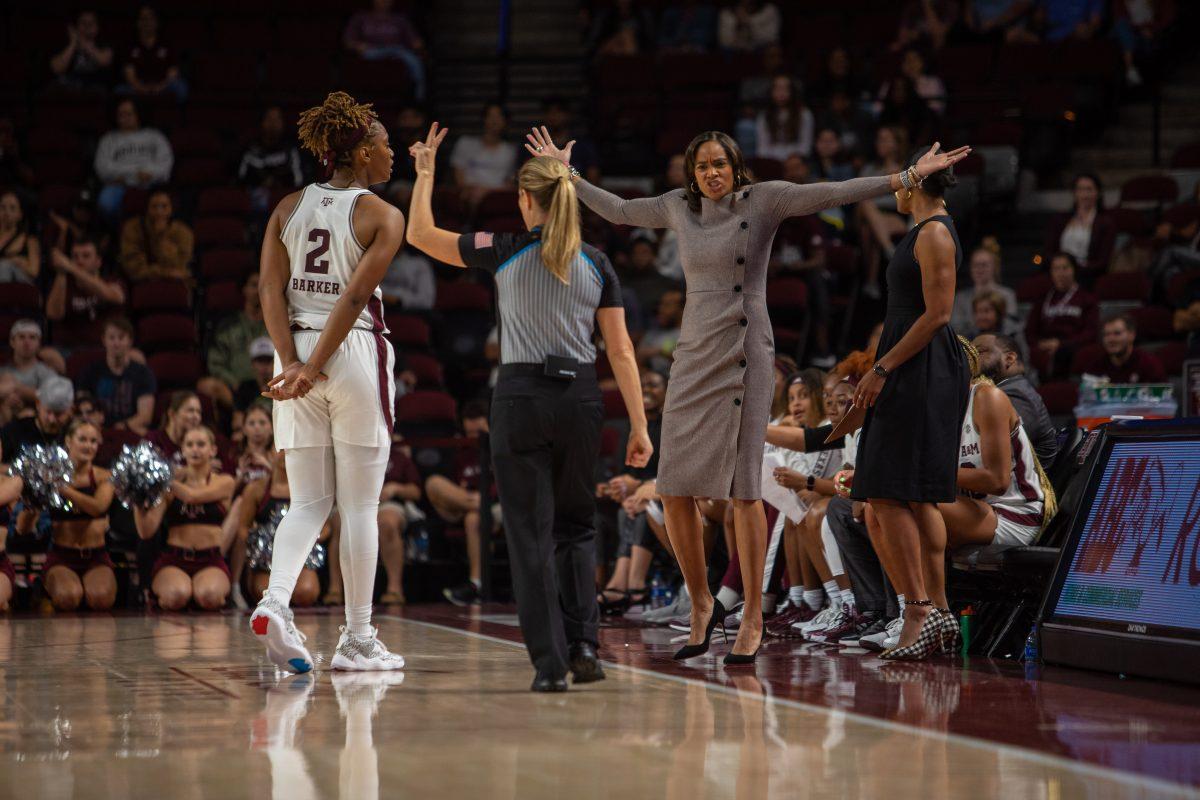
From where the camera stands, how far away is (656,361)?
9.54 meters

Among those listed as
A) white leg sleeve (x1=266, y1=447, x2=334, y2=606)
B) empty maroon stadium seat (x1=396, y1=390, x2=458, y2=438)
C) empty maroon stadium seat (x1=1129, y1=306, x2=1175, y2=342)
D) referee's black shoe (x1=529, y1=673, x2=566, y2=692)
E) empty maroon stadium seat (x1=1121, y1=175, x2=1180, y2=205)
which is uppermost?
empty maroon stadium seat (x1=1121, y1=175, x2=1180, y2=205)

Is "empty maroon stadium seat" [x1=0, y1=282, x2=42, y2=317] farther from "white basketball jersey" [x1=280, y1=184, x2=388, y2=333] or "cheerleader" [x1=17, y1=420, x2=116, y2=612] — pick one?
"white basketball jersey" [x1=280, y1=184, x2=388, y2=333]

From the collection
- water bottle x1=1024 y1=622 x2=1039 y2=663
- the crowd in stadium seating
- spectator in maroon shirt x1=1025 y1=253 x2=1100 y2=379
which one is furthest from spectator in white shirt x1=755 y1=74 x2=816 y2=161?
water bottle x1=1024 y1=622 x2=1039 y2=663

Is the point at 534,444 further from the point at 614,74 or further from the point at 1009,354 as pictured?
the point at 614,74

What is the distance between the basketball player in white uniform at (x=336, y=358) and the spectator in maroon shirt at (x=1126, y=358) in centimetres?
504

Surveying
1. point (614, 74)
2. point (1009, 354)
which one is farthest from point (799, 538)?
point (614, 74)

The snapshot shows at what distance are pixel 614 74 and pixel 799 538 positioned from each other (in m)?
7.76

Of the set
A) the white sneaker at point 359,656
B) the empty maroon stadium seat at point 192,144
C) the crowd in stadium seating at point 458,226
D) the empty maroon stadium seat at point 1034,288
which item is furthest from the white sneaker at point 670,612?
the empty maroon stadium seat at point 192,144

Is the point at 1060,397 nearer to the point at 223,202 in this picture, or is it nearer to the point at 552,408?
the point at 552,408

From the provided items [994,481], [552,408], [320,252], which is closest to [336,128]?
[320,252]

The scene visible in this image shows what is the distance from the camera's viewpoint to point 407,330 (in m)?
10.3

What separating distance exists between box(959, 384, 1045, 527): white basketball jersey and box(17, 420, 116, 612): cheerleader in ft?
15.0

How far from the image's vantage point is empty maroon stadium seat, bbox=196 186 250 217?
38.1ft

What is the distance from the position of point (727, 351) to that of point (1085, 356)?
453cm
